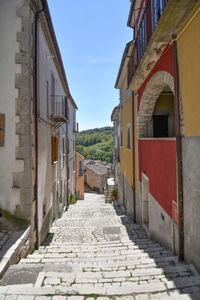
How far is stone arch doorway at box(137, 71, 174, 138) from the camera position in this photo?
6.37 m

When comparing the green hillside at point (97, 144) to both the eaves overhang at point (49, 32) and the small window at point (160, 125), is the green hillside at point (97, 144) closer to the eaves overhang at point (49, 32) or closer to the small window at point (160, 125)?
the eaves overhang at point (49, 32)

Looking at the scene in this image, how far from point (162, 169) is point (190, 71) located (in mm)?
2785

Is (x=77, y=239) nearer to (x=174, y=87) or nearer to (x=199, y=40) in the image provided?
(x=174, y=87)

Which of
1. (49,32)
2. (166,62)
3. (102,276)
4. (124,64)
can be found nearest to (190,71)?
(166,62)

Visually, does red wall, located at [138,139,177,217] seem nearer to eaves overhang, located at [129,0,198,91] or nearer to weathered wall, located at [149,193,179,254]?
weathered wall, located at [149,193,179,254]

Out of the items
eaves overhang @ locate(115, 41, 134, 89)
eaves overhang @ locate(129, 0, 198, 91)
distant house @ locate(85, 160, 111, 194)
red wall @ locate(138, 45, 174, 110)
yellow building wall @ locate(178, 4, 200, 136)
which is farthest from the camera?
distant house @ locate(85, 160, 111, 194)

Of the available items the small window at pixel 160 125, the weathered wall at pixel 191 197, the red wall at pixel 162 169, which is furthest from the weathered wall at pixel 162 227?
the small window at pixel 160 125

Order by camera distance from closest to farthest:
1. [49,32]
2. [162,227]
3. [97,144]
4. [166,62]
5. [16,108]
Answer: [166,62] < [16,108] < [162,227] < [49,32] < [97,144]

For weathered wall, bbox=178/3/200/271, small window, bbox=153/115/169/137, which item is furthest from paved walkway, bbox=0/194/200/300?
small window, bbox=153/115/169/137

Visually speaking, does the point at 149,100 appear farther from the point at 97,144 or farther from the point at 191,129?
the point at 97,144

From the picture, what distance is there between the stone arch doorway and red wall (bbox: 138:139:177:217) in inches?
43.5

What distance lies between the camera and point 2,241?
180 inches

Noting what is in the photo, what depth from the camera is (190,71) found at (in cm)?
384

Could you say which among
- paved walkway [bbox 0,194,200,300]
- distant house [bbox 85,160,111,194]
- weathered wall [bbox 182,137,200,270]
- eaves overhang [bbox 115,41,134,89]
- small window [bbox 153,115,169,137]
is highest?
eaves overhang [bbox 115,41,134,89]
